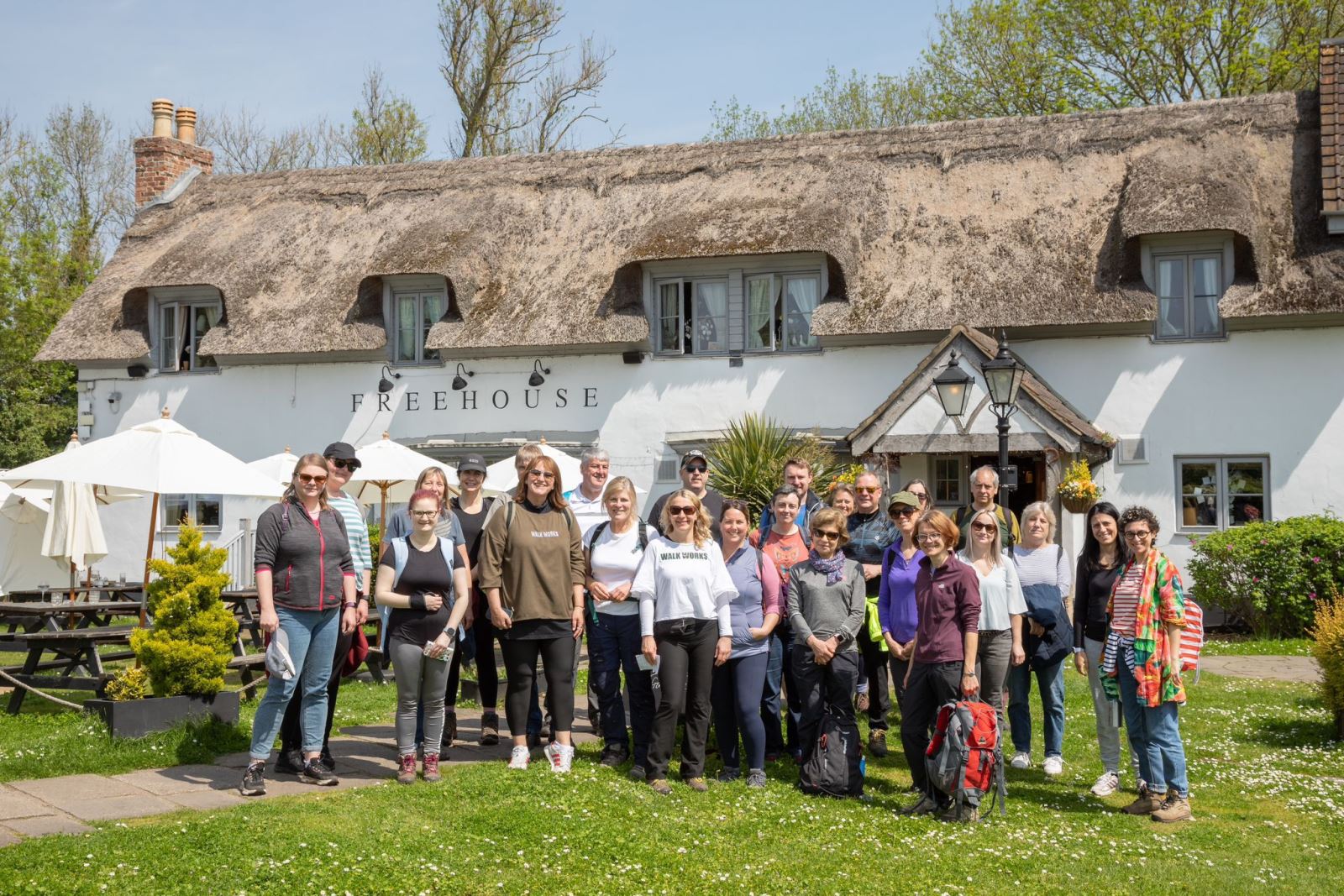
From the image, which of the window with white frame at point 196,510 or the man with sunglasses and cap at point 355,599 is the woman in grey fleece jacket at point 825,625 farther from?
the window with white frame at point 196,510

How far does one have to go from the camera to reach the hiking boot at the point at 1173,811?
23.6 ft

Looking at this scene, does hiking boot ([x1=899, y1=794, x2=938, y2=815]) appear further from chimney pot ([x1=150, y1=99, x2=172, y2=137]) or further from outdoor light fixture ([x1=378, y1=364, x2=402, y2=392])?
chimney pot ([x1=150, y1=99, x2=172, y2=137])

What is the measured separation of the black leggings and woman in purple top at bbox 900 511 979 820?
6.52 ft

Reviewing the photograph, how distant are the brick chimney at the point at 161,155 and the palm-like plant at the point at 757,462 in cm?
1254

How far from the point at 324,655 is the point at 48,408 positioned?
96.1 feet

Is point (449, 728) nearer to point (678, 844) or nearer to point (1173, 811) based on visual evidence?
point (678, 844)

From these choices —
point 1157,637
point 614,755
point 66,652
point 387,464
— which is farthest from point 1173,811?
point 387,464

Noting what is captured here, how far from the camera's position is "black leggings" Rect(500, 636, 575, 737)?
7742 mm

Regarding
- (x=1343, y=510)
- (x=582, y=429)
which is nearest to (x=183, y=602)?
(x=582, y=429)

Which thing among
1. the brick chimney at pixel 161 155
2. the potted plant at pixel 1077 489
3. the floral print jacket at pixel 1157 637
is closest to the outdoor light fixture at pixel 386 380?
the brick chimney at pixel 161 155

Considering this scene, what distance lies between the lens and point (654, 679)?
8.05 metres

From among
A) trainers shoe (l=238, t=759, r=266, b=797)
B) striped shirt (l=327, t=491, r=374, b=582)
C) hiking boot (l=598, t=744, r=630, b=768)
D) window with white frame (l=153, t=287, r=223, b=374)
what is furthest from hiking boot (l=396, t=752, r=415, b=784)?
window with white frame (l=153, t=287, r=223, b=374)

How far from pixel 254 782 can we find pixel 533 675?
5.50ft

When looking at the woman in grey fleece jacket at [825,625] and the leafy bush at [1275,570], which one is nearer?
the woman in grey fleece jacket at [825,625]
